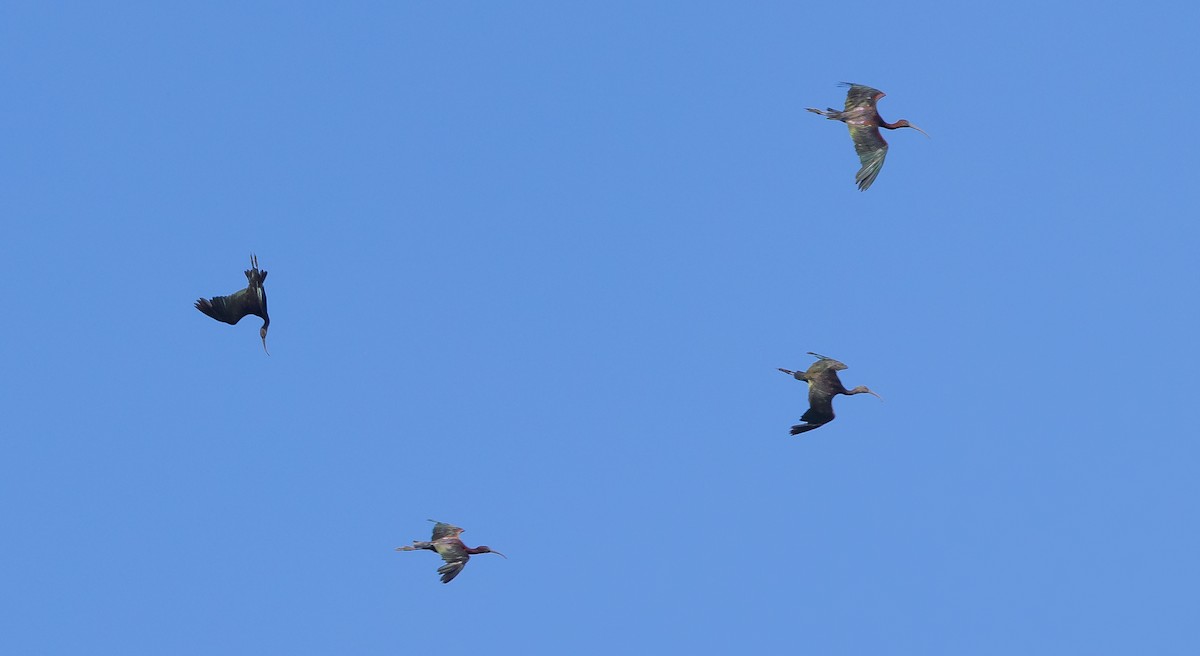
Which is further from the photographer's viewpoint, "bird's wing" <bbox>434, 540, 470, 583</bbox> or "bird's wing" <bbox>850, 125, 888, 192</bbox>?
"bird's wing" <bbox>434, 540, 470, 583</bbox>

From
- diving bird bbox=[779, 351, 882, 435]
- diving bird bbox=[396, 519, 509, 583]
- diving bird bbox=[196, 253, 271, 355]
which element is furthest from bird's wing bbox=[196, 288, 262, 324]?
diving bird bbox=[779, 351, 882, 435]

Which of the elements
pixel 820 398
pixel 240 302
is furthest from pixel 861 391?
pixel 240 302

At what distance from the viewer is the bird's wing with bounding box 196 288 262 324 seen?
6475cm

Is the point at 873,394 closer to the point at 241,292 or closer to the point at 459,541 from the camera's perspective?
the point at 459,541

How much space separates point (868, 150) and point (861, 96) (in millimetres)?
2430

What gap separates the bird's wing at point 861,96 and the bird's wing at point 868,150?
1008mm

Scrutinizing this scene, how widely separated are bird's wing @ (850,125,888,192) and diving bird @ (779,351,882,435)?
585cm

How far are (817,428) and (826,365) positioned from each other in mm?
2193

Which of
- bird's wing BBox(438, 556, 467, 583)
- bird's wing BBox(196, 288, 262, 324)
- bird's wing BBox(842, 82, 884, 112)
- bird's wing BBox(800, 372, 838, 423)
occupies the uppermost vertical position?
bird's wing BBox(842, 82, 884, 112)

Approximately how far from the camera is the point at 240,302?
213ft

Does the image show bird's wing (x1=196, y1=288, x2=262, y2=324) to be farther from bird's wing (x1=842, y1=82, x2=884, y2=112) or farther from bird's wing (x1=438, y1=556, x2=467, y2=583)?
bird's wing (x1=842, y1=82, x2=884, y2=112)

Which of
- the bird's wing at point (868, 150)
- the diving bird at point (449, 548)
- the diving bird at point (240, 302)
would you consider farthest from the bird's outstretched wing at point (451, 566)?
the bird's wing at point (868, 150)

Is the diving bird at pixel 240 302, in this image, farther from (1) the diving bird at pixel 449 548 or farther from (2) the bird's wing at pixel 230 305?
(1) the diving bird at pixel 449 548

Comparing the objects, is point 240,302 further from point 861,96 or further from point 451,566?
point 861,96
